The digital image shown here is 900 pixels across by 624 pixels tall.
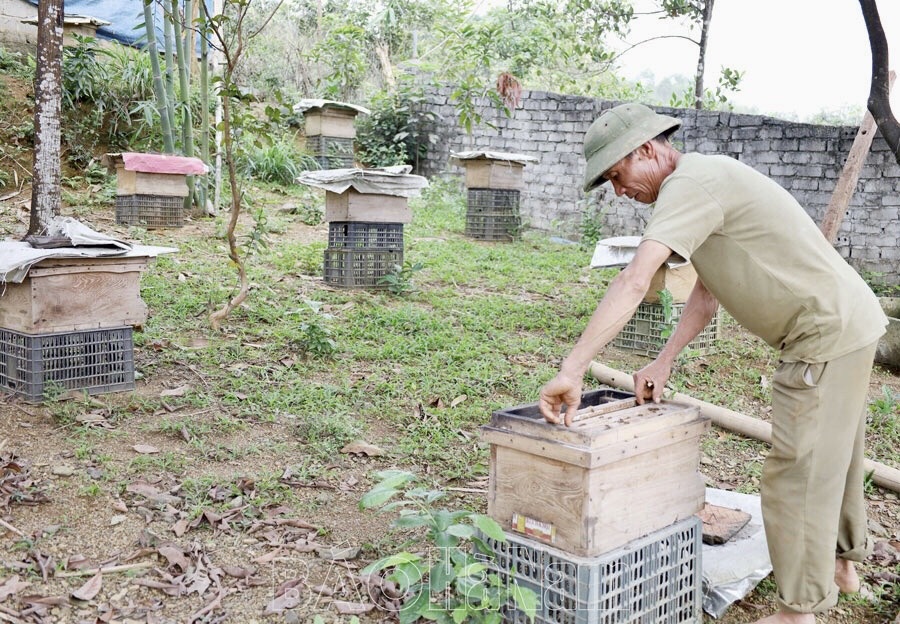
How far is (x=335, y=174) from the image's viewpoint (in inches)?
303

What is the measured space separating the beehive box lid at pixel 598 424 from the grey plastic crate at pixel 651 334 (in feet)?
12.1

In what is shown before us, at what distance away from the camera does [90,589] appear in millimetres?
3043

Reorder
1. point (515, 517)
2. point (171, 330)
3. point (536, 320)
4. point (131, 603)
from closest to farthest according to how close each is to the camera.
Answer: point (515, 517) < point (131, 603) < point (171, 330) < point (536, 320)

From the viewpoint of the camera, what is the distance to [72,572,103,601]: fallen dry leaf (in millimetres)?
2986

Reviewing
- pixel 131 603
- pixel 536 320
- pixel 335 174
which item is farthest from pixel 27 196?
pixel 131 603

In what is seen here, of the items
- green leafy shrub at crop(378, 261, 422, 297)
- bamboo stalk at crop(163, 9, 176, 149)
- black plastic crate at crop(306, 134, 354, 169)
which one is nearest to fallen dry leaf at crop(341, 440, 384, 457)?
green leafy shrub at crop(378, 261, 422, 297)

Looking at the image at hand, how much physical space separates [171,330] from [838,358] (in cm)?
500

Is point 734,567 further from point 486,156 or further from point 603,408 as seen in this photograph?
point 486,156

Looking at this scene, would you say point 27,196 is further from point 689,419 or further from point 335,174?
point 689,419

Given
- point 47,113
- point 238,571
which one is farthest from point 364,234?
point 238,571

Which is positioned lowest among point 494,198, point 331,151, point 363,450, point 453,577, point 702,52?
point 363,450

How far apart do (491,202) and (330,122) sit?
3.94 meters

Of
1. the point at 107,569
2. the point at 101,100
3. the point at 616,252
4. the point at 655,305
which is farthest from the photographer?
the point at 101,100

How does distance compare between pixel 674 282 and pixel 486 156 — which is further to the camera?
pixel 486 156
